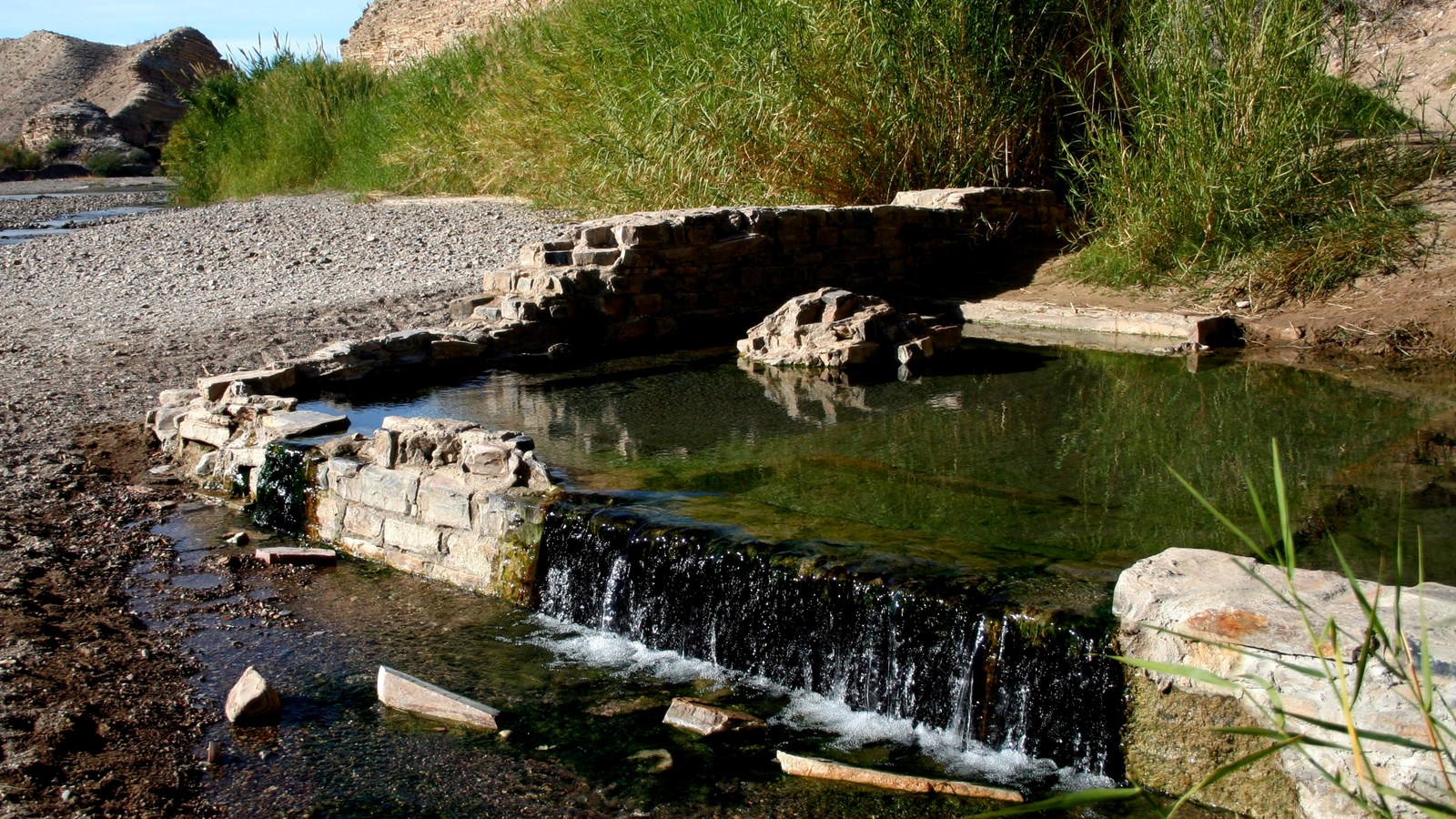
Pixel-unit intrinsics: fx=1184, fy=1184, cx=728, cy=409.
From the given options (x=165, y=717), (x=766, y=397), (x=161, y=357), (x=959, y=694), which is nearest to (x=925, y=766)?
(x=959, y=694)

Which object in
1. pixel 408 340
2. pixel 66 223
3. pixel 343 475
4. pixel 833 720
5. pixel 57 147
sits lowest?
pixel 833 720

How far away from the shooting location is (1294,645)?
251 centimetres

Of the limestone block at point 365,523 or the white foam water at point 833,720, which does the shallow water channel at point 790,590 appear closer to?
the white foam water at point 833,720

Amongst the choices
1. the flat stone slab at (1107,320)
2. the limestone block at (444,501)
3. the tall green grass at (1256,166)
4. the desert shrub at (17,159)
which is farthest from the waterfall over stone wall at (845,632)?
the desert shrub at (17,159)

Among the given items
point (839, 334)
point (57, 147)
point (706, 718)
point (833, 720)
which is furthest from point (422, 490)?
point (57, 147)

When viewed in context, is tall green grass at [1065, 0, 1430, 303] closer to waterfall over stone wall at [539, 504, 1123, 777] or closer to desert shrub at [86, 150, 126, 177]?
waterfall over stone wall at [539, 504, 1123, 777]

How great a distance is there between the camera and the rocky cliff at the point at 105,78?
3869cm

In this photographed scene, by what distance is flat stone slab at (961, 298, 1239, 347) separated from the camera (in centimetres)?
704

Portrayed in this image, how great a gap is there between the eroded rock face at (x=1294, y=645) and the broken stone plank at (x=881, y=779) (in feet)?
1.27

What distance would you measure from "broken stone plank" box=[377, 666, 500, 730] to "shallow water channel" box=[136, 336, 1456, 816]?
0.06 m

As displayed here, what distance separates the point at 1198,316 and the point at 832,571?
15.0 ft

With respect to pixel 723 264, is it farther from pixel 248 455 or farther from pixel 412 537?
pixel 412 537

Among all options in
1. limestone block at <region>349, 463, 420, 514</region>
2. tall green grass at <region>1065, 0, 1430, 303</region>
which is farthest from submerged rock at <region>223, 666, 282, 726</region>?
tall green grass at <region>1065, 0, 1430, 303</region>

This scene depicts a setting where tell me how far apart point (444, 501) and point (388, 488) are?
300 millimetres
